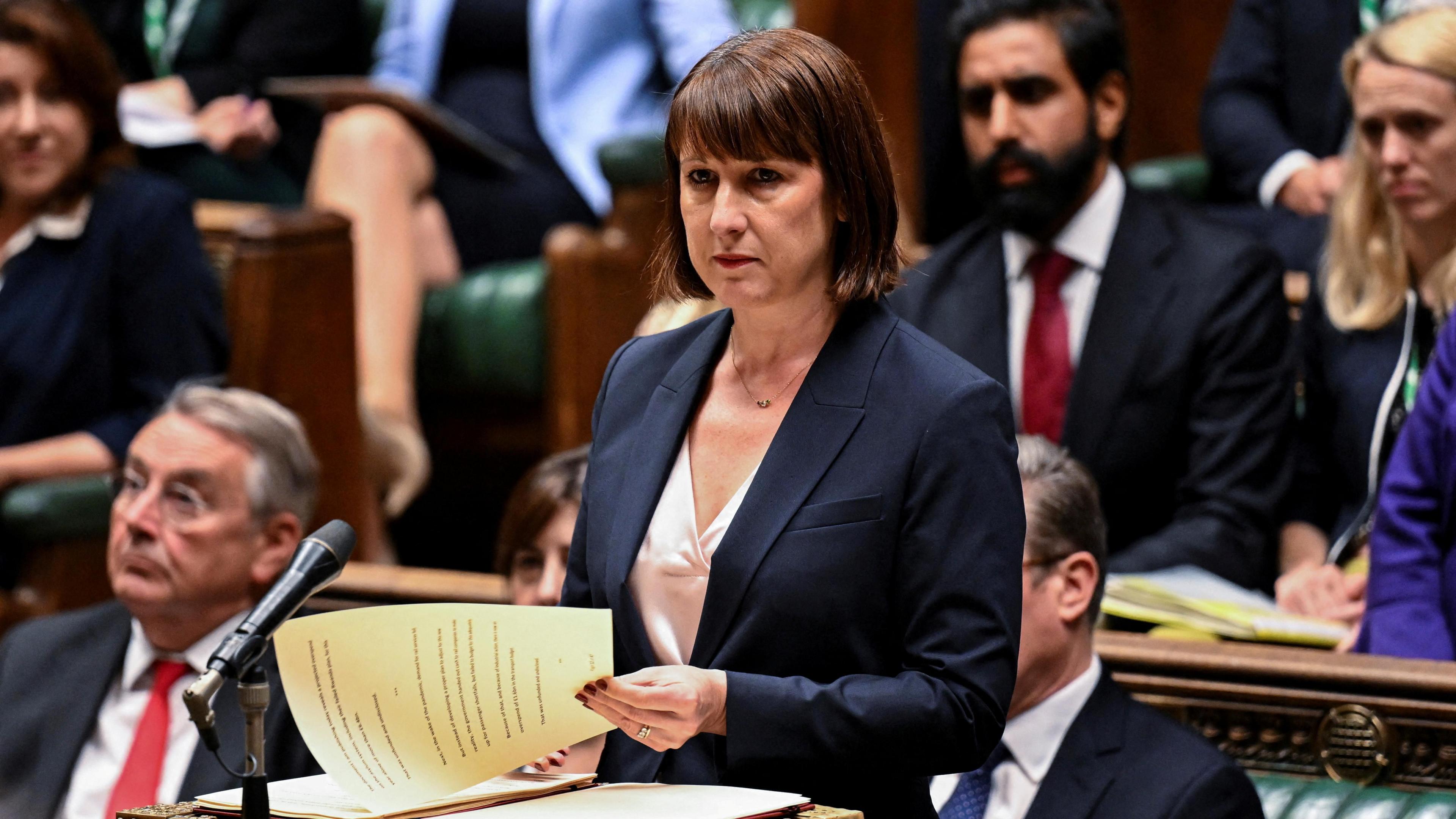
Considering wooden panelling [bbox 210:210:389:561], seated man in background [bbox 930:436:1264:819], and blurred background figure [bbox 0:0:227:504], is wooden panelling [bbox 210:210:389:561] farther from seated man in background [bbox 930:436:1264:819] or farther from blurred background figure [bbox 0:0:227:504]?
seated man in background [bbox 930:436:1264:819]

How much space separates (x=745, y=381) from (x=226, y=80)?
2514 millimetres

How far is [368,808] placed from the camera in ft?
3.38

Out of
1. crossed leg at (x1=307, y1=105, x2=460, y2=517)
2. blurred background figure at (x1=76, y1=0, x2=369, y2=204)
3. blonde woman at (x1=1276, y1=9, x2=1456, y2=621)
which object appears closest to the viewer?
blonde woman at (x1=1276, y1=9, x2=1456, y2=621)

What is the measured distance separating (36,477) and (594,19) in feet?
4.26

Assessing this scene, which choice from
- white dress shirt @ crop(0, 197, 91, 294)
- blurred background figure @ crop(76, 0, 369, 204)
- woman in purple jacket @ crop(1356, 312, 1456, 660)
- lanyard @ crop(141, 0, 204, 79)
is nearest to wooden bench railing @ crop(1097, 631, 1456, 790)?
woman in purple jacket @ crop(1356, 312, 1456, 660)

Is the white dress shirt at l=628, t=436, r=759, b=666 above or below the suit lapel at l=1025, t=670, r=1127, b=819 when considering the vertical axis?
above

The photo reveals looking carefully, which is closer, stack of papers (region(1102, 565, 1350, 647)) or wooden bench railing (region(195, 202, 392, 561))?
stack of papers (region(1102, 565, 1350, 647))

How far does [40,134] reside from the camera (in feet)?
9.00

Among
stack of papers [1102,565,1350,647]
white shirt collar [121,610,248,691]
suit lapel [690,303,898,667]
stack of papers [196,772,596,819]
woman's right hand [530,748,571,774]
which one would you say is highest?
suit lapel [690,303,898,667]

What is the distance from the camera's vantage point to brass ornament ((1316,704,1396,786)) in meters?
1.80

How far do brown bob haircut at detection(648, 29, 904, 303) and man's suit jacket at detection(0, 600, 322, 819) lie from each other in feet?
3.10

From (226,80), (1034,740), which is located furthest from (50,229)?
(1034,740)

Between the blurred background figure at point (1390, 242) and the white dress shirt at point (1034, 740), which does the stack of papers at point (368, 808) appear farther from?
the blurred background figure at point (1390, 242)

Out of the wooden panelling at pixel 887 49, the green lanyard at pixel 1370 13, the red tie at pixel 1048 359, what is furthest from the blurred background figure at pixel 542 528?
the green lanyard at pixel 1370 13
